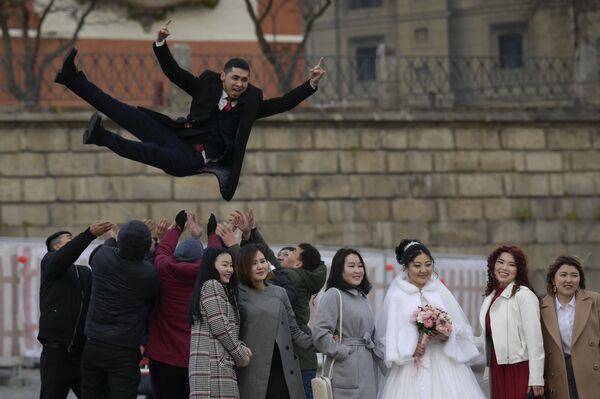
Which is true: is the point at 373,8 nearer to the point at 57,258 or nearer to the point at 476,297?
the point at 476,297

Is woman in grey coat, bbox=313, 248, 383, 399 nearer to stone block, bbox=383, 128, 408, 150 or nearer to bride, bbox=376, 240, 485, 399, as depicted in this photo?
bride, bbox=376, 240, 485, 399

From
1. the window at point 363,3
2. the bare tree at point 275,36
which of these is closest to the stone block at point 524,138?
the bare tree at point 275,36

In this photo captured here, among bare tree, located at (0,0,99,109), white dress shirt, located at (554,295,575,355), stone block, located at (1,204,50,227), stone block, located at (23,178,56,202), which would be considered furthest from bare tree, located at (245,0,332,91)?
white dress shirt, located at (554,295,575,355)

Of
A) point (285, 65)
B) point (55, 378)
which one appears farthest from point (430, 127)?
point (55, 378)

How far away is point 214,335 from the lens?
980 centimetres

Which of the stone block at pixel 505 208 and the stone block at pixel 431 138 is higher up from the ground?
the stone block at pixel 431 138

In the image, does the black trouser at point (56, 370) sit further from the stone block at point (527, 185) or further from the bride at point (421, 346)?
the stone block at point (527, 185)

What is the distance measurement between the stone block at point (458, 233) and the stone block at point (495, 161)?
39.4 inches

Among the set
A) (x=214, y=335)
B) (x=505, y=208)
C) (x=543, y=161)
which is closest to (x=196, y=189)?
(x=505, y=208)

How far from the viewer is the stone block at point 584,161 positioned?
24562 millimetres

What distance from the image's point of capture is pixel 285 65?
25250mm

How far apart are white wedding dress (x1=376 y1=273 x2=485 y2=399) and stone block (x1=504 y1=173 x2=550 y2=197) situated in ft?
45.7

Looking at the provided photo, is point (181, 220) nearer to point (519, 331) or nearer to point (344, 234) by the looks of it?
point (519, 331)

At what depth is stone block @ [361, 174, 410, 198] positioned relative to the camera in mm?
23766
